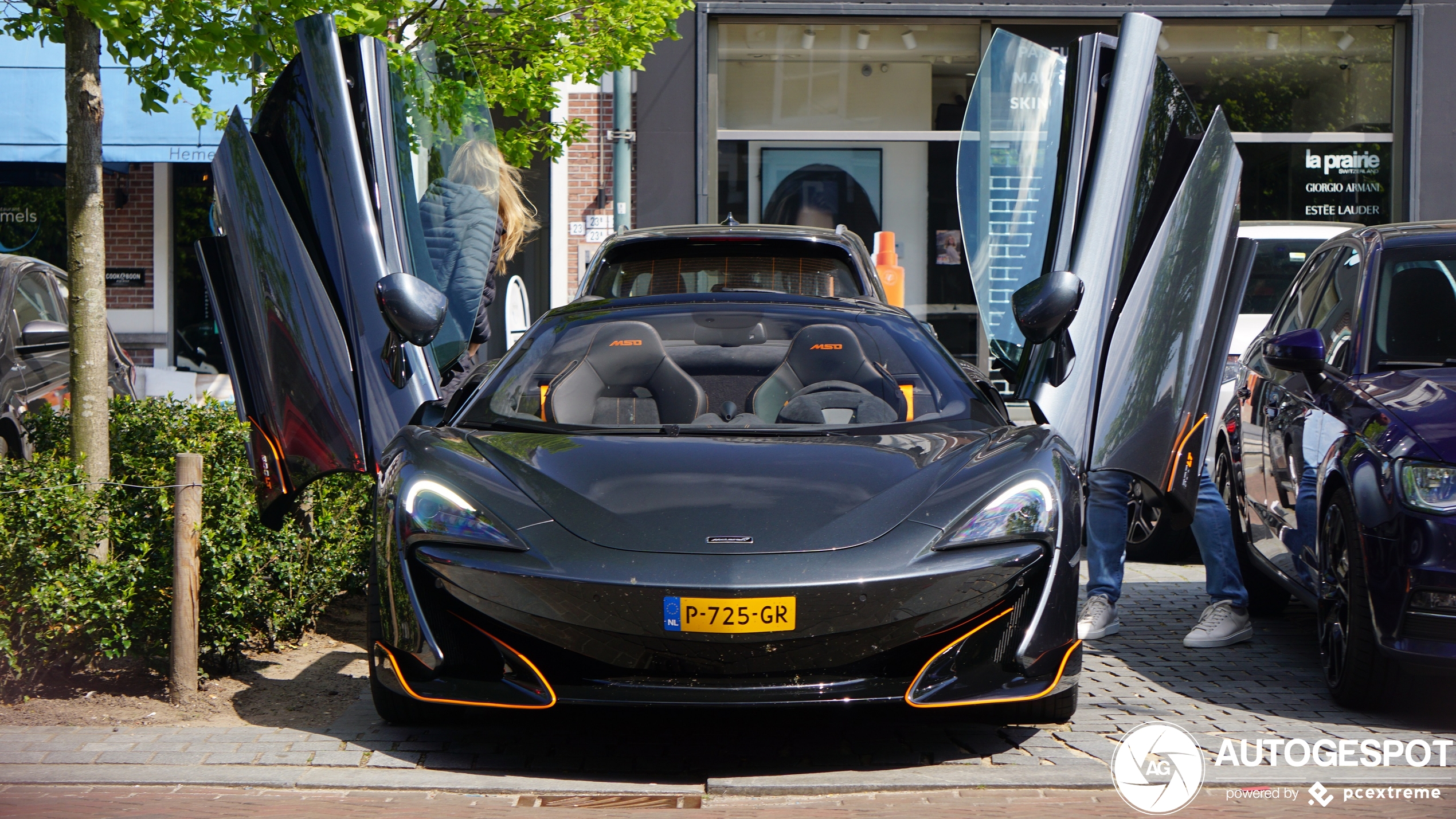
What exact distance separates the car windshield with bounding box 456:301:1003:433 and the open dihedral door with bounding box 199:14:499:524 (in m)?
0.39

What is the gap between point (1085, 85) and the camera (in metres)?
5.05

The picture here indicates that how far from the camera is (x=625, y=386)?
4809mm

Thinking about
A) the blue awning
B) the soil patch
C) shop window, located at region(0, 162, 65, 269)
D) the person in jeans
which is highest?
the blue awning

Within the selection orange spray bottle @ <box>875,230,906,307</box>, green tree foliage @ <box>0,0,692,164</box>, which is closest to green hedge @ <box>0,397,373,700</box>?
green tree foliage @ <box>0,0,692,164</box>

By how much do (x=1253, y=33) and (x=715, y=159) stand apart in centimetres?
526

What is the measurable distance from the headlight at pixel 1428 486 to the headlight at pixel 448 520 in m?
2.64

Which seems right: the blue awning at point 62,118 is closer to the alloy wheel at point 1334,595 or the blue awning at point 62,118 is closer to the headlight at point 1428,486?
the alloy wheel at point 1334,595

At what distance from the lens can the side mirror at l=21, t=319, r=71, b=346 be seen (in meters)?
7.72

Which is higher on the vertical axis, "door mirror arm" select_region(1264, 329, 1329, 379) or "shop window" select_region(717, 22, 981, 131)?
"shop window" select_region(717, 22, 981, 131)

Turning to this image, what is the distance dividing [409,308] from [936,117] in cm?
992

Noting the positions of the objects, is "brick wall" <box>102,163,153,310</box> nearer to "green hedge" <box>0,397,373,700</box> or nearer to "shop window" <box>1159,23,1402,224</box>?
"green hedge" <box>0,397,373,700</box>

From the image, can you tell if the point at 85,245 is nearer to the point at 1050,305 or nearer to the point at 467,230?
the point at 467,230

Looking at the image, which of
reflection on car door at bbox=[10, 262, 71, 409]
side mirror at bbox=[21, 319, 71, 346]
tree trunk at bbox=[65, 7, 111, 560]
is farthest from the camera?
reflection on car door at bbox=[10, 262, 71, 409]

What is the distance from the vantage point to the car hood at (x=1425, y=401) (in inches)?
167
